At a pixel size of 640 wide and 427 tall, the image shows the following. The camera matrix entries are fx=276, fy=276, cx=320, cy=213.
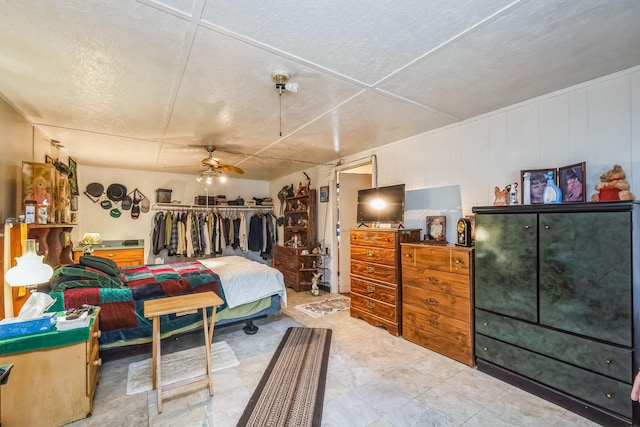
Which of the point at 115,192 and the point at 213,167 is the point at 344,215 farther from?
the point at 115,192

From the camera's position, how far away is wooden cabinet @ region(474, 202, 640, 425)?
1.74 metres

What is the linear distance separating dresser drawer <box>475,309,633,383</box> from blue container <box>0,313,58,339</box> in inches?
128

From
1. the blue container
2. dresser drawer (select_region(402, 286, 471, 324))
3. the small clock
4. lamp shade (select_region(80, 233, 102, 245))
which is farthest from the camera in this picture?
lamp shade (select_region(80, 233, 102, 245))

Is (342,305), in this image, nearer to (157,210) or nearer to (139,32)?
(139,32)

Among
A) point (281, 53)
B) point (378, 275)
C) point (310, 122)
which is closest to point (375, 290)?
point (378, 275)

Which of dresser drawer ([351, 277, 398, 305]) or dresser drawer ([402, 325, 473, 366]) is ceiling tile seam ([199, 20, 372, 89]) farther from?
dresser drawer ([402, 325, 473, 366])

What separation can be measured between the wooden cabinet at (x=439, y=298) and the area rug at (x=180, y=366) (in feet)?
6.14

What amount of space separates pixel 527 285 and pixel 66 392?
11.1 feet

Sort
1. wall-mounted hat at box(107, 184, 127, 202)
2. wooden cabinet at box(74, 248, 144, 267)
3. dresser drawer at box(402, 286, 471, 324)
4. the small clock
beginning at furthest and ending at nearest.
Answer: wall-mounted hat at box(107, 184, 127, 202), wooden cabinet at box(74, 248, 144, 267), the small clock, dresser drawer at box(402, 286, 471, 324)

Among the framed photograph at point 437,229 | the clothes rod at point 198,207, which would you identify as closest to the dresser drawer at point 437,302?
the framed photograph at point 437,229

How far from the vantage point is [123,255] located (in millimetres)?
5016

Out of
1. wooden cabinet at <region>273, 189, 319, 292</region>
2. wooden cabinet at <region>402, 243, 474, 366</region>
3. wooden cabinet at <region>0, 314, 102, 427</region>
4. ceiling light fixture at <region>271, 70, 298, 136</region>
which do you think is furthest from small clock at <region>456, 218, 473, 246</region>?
wooden cabinet at <region>0, 314, 102, 427</region>

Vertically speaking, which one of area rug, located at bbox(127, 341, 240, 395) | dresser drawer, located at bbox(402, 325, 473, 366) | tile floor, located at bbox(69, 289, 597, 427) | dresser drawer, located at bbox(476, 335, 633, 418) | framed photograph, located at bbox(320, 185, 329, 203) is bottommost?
tile floor, located at bbox(69, 289, 597, 427)

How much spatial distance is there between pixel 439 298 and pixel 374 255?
0.91m
